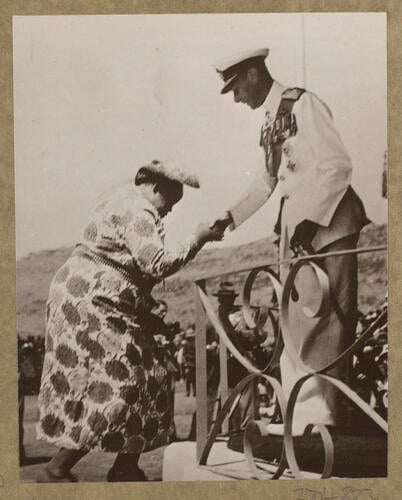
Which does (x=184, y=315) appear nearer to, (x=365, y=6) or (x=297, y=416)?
(x=297, y=416)

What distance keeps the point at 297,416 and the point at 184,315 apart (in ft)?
1.63

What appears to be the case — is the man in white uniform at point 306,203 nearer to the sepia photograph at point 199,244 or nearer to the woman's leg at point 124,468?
the sepia photograph at point 199,244

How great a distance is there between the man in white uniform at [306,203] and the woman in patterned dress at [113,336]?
0.26 m

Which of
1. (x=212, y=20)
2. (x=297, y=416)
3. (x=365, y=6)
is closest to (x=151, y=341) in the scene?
(x=297, y=416)

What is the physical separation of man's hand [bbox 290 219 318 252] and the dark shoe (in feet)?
2.92

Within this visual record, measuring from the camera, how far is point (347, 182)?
312 cm

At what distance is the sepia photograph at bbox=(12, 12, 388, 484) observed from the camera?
3105 mm

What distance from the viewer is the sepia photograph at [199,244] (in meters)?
3.11

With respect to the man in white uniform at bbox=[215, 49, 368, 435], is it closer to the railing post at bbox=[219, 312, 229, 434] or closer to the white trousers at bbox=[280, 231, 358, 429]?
the white trousers at bbox=[280, 231, 358, 429]
